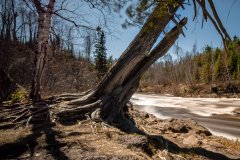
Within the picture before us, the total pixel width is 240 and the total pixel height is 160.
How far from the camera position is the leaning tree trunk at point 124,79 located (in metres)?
7.41

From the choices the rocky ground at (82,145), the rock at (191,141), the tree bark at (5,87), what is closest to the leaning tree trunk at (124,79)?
the rocky ground at (82,145)

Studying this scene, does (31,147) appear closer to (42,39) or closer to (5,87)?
(42,39)

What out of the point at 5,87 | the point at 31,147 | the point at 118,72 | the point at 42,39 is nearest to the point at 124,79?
the point at 118,72

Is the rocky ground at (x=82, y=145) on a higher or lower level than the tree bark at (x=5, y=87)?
lower

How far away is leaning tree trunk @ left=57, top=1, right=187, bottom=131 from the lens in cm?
741

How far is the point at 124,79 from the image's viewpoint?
26.1 feet

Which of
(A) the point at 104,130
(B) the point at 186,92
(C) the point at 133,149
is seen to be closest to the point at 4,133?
(A) the point at 104,130

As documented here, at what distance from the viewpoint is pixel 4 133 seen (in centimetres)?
586

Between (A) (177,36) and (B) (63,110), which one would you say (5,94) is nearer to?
(B) (63,110)

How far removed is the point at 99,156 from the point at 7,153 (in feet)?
5.23

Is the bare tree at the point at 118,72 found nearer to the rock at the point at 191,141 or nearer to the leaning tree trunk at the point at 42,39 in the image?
the leaning tree trunk at the point at 42,39

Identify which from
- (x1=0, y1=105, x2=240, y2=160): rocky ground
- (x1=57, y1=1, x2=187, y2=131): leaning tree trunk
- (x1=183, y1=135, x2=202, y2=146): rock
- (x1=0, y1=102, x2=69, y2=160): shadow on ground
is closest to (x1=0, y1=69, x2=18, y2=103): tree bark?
(x1=57, y1=1, x2=187, y2=131): leaning tree trunk

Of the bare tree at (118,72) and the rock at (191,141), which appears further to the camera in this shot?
the rock at (191,141)

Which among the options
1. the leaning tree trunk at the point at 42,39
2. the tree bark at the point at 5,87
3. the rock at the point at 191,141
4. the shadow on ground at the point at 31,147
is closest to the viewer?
the shadow on ground at the point at 31,147
